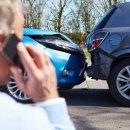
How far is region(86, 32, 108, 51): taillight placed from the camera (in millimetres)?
7460

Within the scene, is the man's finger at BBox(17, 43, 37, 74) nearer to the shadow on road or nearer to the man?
the man

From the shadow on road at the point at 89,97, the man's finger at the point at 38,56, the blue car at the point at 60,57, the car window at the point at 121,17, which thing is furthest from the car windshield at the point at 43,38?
the man's finger at the point at 38,56

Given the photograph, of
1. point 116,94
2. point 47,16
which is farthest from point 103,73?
point 47,16

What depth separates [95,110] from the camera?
717cm

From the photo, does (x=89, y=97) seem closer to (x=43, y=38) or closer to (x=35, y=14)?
(x=43, y=38)

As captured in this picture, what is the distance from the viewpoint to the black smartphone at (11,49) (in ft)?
4.14

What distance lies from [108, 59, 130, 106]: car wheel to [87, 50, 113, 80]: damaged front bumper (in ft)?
0.50

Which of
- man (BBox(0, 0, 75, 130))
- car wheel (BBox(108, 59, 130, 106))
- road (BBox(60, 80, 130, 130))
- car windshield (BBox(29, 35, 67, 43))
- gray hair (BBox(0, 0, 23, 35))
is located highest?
gray hair (BBox(0, 0, 23, 35))

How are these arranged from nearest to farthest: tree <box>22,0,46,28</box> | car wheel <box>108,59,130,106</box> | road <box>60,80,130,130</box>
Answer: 1. road <box>60,80,130,130</box>
2. car wheel <box>108,59,130,106</box>
3. tree <box>22,0,46,28</box>

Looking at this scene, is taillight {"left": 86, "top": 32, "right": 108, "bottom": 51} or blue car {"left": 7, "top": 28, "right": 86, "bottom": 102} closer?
taillight {"left": 86, "top": 32, "right": 108, "bottom": 51}

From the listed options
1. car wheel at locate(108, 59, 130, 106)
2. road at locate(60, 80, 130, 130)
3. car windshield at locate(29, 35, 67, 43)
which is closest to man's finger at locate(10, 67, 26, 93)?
road at locate(60, 80, 130, 130)

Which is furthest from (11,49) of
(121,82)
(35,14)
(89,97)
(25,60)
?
(35,14)

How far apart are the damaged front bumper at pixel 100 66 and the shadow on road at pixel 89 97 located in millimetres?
425

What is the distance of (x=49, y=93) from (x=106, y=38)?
6114 millimetres
